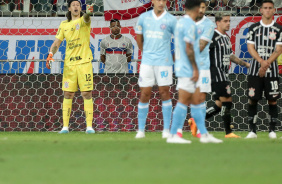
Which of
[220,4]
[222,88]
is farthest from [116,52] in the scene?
[222,88]

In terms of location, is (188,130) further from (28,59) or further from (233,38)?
(28,59)

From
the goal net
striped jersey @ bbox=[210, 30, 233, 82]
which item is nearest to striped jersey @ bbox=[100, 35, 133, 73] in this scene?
the goal net

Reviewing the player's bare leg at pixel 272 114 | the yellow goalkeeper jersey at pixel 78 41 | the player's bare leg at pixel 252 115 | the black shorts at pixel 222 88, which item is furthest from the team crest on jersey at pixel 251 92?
the yellow goalkeeper jersey at pixel 78 41

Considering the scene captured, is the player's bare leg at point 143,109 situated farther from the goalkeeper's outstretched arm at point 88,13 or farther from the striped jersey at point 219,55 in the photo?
the goalkeeper's outstretched arm at point 88,13

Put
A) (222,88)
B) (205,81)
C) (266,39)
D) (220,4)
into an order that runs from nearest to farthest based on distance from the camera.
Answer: (205,81)
(266,39)
(222,88)
(220,4)

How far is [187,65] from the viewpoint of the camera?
23.1 feet

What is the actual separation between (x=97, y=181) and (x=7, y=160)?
143 cm

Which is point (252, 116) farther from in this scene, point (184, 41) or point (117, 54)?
point (117, 54)

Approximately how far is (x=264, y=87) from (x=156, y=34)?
5.54 feet

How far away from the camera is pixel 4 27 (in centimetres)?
1238

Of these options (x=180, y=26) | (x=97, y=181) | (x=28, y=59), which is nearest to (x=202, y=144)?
(x=180, y=26)

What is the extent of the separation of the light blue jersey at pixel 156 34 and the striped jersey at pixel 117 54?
3.07 m

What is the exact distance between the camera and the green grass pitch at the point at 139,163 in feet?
13.8

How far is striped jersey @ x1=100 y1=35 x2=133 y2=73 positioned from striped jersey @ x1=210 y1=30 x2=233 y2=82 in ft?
8.25
